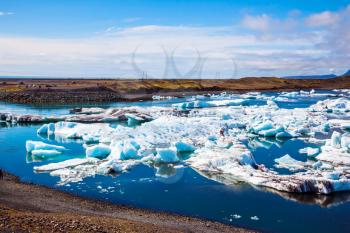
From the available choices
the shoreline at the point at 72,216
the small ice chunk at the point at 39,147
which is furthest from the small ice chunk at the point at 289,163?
the small ice chunk at the point at 39,147

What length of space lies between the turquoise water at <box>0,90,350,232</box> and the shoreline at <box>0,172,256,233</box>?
668 mm

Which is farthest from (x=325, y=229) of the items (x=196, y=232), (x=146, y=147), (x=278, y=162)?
(x=146, y=147)

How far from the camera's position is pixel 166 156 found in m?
18.4

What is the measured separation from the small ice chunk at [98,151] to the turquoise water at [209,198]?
8.14 feet

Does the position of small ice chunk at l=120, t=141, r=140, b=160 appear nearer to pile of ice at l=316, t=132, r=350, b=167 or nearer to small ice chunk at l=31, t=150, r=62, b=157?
small ice chunk at l=31, t=150, r=62, b=157

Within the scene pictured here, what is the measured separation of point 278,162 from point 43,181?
9980 mm

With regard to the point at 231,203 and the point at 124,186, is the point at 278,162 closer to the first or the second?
the point at 231,203

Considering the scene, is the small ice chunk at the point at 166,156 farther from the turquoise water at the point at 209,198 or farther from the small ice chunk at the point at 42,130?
the small ice chunk at the point at 42,130

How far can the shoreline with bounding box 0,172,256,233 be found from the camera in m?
9.41

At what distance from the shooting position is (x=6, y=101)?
175ft

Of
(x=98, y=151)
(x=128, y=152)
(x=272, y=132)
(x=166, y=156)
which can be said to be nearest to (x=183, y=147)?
(x=166, y=156)

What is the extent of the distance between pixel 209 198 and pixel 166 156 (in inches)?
203

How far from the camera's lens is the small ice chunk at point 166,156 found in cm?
1831

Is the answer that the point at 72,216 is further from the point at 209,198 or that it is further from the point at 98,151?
the point at 98,151
